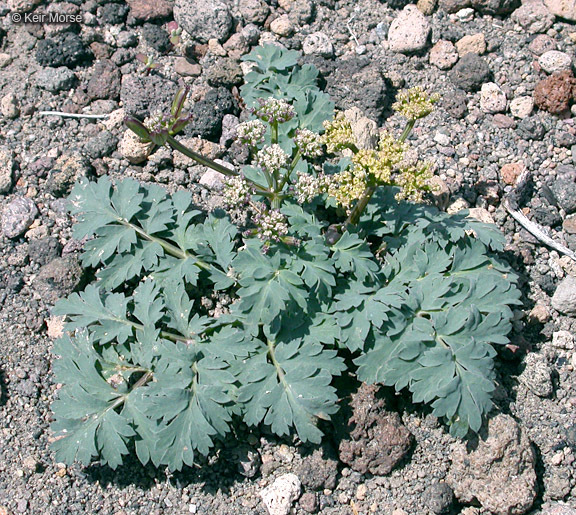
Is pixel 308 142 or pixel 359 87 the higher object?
pixel 308 142

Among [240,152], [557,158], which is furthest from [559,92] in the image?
[240,152]

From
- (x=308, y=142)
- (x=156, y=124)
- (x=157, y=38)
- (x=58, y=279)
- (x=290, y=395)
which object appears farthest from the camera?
(x=157, y=38)

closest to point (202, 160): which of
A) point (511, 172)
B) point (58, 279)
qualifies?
point (58, 279)

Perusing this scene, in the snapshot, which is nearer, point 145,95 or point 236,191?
point 236,191

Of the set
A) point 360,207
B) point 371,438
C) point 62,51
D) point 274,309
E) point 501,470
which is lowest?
point 501,470

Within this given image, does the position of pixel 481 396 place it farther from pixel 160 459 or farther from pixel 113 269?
pixel 113 269

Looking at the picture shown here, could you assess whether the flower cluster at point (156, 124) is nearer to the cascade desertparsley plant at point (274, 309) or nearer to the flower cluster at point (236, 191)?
the cascade desertparsley plant at point (274, 309)

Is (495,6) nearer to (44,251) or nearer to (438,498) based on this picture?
(438,498)

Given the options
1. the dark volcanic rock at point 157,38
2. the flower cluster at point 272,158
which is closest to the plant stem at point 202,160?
the flower cluster at point 272,158

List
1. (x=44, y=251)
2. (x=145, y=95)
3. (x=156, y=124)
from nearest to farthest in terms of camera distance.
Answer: (x=156, y=124) → (x=44, y=251) → (x=145, y=95)
